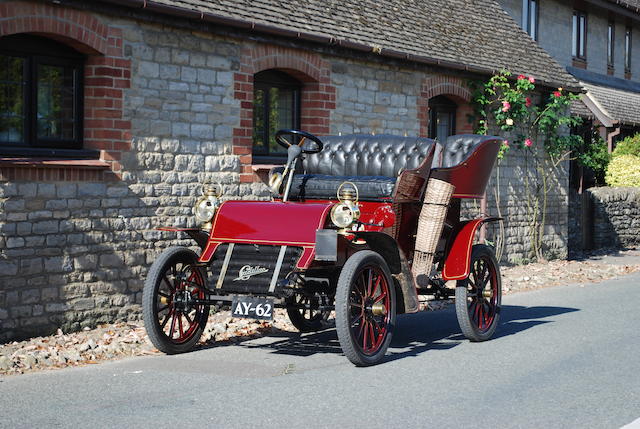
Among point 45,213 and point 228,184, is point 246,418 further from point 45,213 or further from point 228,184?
point 228,184

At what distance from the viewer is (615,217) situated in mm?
21172

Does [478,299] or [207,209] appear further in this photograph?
[478,299]

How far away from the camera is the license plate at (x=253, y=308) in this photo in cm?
715

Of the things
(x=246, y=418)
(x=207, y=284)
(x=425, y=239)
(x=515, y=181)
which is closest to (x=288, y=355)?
(x=207, y=284)

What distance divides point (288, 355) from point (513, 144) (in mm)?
10276

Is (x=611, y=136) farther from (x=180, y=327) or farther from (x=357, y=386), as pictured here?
(x=357, y=386)

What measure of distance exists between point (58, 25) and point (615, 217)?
15199 mm

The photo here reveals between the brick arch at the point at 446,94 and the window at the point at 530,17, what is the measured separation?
314 inches

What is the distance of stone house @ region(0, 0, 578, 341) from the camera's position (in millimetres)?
9156

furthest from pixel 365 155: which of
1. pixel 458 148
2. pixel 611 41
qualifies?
pixel 611 41

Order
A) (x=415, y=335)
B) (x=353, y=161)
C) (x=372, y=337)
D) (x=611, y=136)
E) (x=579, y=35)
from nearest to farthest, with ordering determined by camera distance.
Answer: (x=372, y=337), (x=415, y=335), (x=353, y=161), (x=611, y=136), (x=579, y=35)

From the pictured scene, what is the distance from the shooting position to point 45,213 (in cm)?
920

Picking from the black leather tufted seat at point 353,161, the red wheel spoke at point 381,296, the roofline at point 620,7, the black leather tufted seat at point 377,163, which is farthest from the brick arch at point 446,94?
the roofline at point 620,7

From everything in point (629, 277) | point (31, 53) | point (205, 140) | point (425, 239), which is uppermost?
point (31, 53)
